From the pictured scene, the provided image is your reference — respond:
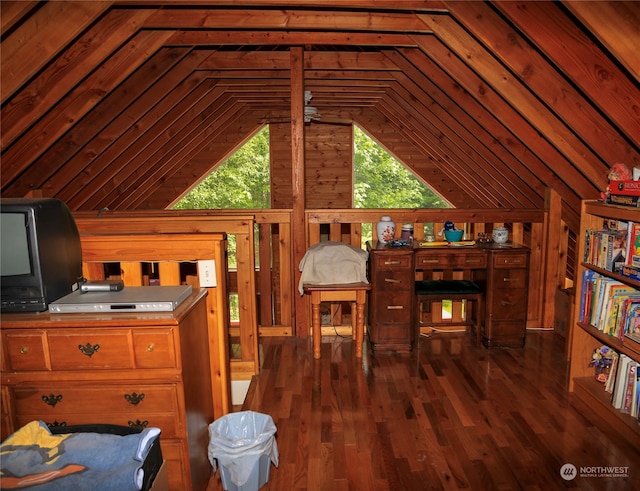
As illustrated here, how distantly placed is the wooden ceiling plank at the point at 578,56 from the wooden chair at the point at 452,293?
1522 millimetres

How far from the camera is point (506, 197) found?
18.0ft

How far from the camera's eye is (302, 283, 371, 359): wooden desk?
3.34 metres

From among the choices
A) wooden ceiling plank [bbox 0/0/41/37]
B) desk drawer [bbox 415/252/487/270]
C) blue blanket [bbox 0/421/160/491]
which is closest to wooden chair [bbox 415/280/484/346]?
desk drawer [bbox 415/252/487/270]

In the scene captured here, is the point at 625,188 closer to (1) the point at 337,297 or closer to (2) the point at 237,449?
(1) the point at 337,297

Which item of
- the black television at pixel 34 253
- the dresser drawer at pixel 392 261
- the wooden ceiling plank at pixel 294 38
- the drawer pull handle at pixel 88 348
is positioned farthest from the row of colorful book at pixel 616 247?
the black television at pixel 34 253

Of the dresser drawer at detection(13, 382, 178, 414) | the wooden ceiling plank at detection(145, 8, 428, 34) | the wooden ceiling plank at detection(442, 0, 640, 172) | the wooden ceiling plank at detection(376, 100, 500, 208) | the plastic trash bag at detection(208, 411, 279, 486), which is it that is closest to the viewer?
the dresser drawer at detection(13, 382, 178, 414)

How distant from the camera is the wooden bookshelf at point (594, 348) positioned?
244 centimetres

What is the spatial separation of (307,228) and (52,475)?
2754 millimetres

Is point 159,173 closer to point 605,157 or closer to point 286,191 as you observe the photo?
point 286,191

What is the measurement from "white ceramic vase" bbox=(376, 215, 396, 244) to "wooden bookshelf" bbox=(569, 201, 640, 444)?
1.27 metres

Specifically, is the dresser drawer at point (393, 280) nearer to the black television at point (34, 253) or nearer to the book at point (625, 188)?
the book at point (625, 188)

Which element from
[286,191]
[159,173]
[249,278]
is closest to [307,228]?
[249,278]

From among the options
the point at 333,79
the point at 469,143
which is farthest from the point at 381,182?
the point at 469,143

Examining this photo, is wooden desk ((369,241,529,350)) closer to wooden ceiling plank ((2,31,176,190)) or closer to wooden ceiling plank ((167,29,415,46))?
wooden ceiling plank ((167,29,415,46))
